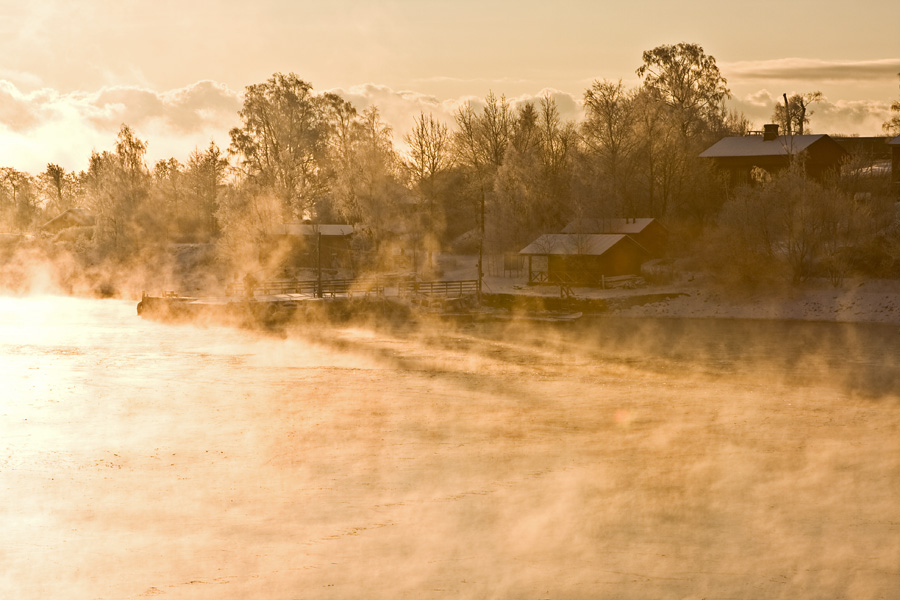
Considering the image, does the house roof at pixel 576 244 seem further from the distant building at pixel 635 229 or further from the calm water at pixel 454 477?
the calm water at pixel 454 477

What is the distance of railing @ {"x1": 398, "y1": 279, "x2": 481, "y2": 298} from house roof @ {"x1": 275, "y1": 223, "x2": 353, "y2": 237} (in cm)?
1460

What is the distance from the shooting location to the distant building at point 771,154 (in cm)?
6994

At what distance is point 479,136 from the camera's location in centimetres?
8181

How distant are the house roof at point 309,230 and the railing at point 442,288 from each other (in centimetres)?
1460

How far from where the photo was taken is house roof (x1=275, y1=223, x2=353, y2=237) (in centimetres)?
7412

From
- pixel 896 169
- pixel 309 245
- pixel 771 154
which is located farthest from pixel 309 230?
pixel 896 169

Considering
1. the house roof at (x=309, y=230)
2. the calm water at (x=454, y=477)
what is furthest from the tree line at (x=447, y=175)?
the calm water at (x=454, y=477)

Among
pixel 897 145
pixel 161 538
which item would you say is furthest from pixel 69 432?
pixel 897 145

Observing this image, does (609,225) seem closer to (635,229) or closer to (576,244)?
(635,229)

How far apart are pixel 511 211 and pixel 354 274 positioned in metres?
13.1

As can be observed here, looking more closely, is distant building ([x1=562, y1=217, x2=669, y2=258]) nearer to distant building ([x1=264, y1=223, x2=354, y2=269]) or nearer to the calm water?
distant building ([x1=264, y1=223, x2=354, y2=269])

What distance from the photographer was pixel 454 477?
2177cm

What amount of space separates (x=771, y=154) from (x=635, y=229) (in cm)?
1472

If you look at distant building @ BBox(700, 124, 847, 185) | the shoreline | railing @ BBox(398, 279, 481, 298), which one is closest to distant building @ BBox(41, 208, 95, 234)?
railing @ BBox(398, 279, 481, 298)
